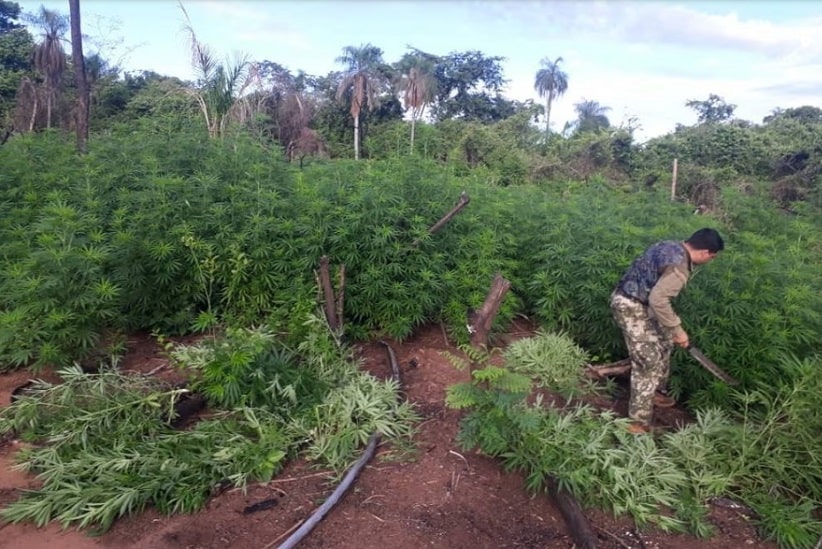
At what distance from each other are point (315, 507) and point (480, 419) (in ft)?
3.84

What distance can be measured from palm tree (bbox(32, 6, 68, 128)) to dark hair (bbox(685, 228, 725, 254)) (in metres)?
17.4

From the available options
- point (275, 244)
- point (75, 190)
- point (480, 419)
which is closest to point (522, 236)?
point (275, 244)

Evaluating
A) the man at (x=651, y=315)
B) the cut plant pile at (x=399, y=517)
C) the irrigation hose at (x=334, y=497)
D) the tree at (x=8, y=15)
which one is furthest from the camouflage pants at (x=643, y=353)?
the tree at (x=8, y=15)

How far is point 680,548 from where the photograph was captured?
138 inches

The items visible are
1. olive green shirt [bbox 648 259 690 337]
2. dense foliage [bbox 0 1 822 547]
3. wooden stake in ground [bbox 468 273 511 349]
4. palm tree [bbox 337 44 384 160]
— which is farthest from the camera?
palm tree [bbox 337 44 384 160]

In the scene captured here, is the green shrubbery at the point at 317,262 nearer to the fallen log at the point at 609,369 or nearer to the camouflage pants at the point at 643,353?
the fallen log at the point at 609,369

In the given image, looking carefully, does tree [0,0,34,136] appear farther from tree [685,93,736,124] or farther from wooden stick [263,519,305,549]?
tree [685,93,736,124]

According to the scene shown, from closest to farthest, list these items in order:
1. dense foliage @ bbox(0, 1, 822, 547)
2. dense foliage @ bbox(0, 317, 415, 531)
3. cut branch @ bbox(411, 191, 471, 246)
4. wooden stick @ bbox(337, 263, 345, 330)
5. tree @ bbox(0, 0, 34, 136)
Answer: dense foliage @ bbox(0, 317, 415, 531)
dense foliage @ bbox(0, 1, 822, 547)
cut branch @ bbox(411, 191, 471, 246)
wooden stick @ bbox(337, 263, 345, 330)
tree @ bbox(0, 0, 34, 136)

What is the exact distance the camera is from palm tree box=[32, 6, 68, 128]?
1653 cm

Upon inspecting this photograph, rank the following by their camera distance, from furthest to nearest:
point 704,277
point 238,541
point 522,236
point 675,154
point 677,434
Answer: point 675,154 → point 522,236 → point 704,277 → point 677,434 → point 238,541

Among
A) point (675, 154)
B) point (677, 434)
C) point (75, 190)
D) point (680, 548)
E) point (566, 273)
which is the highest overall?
point (675, 154)

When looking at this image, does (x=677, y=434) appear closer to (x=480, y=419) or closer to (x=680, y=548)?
(x=680, y=548)

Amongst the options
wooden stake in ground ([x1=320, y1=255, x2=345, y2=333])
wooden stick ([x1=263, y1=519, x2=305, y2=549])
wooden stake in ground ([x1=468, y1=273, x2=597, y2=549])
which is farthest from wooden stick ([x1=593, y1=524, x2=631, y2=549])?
wooden stake in ground ([x1=320, y1=255, x2=345, y2=333])

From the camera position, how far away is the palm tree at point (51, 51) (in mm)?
16531
